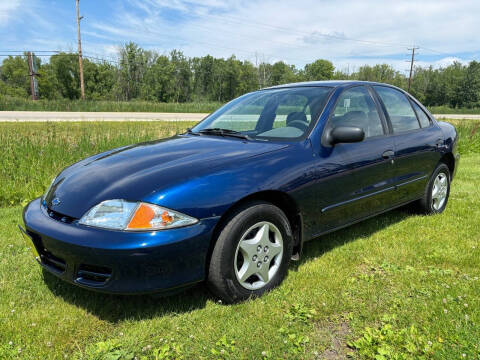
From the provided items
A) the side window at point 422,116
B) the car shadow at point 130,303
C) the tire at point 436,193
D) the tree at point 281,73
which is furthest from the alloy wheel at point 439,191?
the tree at point 281,73

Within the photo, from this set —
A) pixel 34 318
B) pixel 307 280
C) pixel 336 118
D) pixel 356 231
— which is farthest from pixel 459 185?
pixel 34 318

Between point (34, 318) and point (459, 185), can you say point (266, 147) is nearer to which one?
point (34, 318)

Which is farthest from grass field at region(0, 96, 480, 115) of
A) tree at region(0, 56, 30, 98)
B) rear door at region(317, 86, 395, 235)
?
tree at region(0, 56, 30, 98)

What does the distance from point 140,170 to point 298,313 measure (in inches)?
54.5

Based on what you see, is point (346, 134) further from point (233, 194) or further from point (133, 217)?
point (133, 217)

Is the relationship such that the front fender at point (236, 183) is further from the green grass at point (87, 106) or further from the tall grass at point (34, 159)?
the green grass at point (87, 106)

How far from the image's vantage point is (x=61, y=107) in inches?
1202

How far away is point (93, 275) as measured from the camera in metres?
2.10

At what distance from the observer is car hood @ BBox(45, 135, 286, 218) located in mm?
2215

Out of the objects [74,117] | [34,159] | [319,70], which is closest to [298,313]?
→ [34,159]

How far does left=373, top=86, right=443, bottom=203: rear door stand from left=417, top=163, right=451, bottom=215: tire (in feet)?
0.48

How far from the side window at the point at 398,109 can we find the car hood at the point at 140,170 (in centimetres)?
160

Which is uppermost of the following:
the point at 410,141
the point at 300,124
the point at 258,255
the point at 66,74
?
the point at 66,74

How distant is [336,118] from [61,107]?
3203cm
